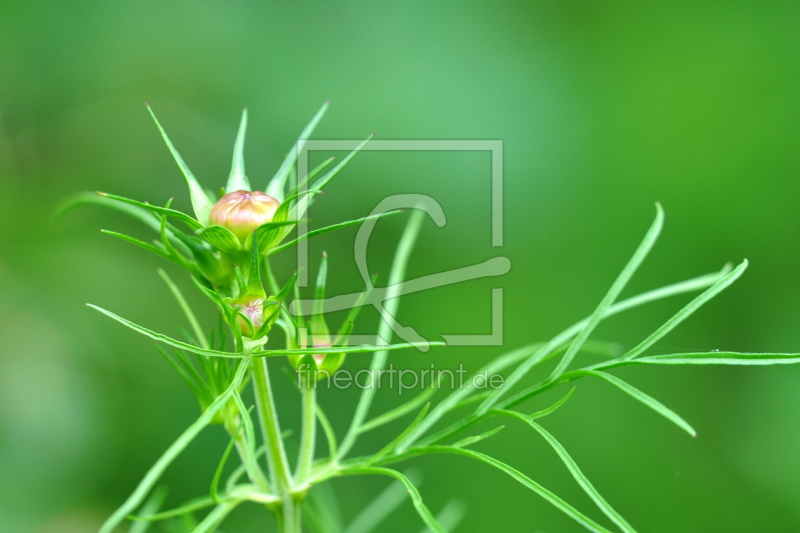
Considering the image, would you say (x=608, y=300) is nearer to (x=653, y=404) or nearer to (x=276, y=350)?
(x=653, y=404)

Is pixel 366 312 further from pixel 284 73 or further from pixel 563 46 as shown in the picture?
pixel 563 46

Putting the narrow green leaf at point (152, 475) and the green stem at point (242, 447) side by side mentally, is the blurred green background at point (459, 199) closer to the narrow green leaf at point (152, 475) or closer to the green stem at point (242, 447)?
the green stem at point (242, 447)

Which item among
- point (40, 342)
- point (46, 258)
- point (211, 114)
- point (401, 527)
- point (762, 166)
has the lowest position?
point (401, 527)

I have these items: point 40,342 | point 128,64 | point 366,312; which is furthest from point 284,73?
point 40,342

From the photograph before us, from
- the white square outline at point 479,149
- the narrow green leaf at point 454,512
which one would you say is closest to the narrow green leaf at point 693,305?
the narrow green leaf at point 454,512

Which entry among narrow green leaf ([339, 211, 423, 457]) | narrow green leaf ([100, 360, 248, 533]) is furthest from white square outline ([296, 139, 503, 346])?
narrow green leaf ([100, 360, 248, 533])

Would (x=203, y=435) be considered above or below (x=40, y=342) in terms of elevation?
below

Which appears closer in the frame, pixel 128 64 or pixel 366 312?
pixel 366 312
